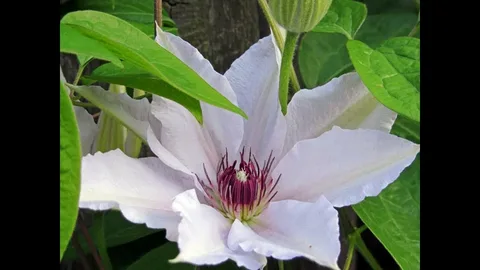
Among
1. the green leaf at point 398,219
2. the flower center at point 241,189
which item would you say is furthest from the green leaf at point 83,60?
the green leaf at point 398,219

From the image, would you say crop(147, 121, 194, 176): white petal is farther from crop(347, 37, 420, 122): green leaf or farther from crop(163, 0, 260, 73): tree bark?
crop(163, 0, 260, 73): tree bark

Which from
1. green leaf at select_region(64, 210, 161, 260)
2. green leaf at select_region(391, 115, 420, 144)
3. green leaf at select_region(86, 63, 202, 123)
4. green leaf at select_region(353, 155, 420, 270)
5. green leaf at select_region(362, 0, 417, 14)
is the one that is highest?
green leaf at select_region(362, 0, 417, 14)

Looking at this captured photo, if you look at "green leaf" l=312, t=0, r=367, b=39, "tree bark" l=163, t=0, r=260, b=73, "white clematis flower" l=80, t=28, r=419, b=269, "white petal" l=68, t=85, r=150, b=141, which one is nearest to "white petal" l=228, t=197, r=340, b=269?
"white clematis flower" l=80, t=28, r=419, b=269

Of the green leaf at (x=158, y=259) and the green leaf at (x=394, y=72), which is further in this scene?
the green leaf at (x=158, y=259)

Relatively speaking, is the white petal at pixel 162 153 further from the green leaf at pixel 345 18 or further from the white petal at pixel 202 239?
the green leaf at pixel 345 18
